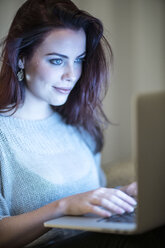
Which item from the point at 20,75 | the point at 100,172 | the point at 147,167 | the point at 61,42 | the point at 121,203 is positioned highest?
the point at 61,42

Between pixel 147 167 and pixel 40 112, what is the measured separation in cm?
66

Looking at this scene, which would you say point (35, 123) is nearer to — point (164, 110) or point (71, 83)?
point (71, 83)

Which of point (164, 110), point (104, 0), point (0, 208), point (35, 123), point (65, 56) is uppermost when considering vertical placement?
point (104, 0)

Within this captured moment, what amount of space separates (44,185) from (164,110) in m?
0.57

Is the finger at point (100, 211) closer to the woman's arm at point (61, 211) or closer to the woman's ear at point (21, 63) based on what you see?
the woman's arm at point (61, 211)

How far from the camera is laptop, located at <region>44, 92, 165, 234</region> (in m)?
0.80

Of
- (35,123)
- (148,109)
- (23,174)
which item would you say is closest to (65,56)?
(35,123)

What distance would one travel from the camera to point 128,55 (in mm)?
2373

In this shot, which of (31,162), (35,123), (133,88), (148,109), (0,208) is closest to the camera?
(148,109)

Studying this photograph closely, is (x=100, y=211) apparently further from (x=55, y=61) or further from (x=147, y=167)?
(x=55, y=61)

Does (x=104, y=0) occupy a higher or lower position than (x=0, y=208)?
higher

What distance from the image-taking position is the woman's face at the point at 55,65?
4.09 feet

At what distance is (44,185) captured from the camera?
1.26 meters

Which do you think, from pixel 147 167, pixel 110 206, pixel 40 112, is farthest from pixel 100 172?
pixel 147 167
